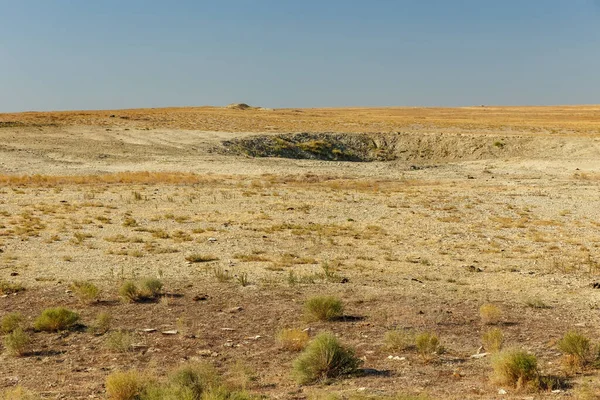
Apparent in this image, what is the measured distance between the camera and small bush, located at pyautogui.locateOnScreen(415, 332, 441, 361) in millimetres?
9102

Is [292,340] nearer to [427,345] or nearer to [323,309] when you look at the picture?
Result: [323,309]

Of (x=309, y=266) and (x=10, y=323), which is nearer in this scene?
(x=10, y=323)

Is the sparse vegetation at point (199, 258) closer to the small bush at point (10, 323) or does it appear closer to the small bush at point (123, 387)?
the small bush at point (10, 323)

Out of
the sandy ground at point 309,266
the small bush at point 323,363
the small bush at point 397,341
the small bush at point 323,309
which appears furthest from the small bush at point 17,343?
the small bush at point 397,341

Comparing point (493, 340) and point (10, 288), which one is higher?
point (493, 340)

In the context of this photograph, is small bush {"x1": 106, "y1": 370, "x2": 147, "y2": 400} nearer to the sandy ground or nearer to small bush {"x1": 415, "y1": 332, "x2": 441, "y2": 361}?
the sandy ground

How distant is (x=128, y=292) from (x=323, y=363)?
5.52m

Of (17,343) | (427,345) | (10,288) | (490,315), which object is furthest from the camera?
(10,288)

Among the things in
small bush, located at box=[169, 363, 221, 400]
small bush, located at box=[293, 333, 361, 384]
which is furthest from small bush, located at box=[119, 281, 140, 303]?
small bush, located at box=[293, 333, 361, 384]

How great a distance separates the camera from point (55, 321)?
35.3ft

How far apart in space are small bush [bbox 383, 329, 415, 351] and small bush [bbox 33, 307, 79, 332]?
203 inches

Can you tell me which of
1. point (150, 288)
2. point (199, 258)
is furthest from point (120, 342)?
point (199, 258)

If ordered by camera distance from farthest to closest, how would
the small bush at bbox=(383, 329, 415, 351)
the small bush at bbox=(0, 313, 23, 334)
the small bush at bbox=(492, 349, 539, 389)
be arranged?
the small bush at bbox=(0, 313, 23, 334), the small bush at bbox=(383, 329, 415, 351), the small bush at bbox=(492, 349, 539, 389)

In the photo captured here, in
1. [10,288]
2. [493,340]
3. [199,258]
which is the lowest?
[199,258]
